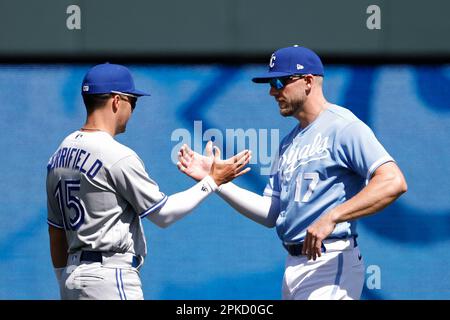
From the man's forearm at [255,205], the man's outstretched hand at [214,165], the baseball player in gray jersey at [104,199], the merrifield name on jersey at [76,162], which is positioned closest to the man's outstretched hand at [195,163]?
the man's outstretched hand at [214,165]

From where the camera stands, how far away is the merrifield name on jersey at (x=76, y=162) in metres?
4.54

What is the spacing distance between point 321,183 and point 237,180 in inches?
92.4

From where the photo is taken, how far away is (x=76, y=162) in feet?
15.0

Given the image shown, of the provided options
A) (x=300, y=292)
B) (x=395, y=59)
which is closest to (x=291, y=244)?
(x=300, y=292)

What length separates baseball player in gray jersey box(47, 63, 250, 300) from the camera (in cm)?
453

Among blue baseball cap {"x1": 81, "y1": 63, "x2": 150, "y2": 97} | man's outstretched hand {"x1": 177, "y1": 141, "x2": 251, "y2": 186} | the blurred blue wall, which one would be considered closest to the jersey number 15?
blue baseball cap {"x1": 81, "y1": 63, "x2": 150, "y2": 97}

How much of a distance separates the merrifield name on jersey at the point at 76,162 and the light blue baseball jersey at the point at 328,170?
89 cm

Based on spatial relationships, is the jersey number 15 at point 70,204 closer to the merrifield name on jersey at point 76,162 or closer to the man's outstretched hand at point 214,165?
the merrifield name on jersey at point 76,162

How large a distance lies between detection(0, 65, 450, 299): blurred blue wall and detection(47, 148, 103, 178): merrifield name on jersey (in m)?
2.31

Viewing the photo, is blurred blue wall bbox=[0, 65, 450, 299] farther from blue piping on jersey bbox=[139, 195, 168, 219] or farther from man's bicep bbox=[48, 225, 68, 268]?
blue piping on jersey bbox=[139, 195, 168, 219]

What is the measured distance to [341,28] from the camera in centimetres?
699

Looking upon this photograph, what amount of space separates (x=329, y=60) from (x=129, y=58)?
135 cm

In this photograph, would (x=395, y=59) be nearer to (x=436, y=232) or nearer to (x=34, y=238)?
(x=436, y=232)
